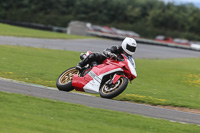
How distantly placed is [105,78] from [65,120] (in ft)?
11.1

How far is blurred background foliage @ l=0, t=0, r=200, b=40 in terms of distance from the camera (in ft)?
254

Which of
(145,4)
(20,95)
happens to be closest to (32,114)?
(20,95)

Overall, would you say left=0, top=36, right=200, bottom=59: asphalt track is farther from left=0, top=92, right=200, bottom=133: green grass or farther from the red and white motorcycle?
left=0, top=92, right=200, bottom=133: green grass

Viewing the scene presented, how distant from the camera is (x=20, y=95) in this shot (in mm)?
8922

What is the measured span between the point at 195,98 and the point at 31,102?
270 inches

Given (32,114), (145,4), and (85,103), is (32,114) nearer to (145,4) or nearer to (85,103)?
(85,103)

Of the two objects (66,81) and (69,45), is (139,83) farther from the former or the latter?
(69,45)

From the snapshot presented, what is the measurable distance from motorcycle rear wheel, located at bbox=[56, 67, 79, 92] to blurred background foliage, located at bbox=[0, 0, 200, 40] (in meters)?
66.4

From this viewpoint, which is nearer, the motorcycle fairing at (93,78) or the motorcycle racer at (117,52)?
the motorcycle fairing at (93,78)

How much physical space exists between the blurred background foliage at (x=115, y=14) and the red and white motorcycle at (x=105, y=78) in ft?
219

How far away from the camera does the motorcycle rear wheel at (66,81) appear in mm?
10580

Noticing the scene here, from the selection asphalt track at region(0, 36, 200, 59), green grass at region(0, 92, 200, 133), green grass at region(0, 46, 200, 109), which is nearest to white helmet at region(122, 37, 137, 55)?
green grass at region(0, 46, 200, 109)

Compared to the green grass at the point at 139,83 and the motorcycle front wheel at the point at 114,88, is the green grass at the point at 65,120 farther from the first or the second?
the green grass at the point at 139,83

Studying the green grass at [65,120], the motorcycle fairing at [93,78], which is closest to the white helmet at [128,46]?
the motorcycle fairing at [93,78]
